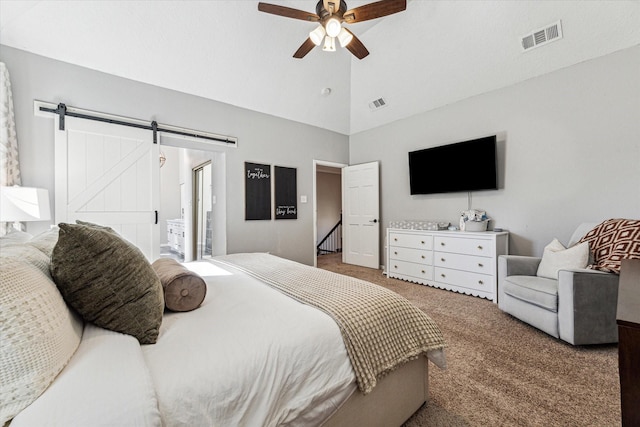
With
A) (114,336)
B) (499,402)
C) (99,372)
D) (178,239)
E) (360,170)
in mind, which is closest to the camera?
(99,372)

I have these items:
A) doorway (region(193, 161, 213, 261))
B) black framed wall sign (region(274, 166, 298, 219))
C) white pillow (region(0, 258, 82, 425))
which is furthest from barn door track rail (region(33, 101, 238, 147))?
white pillow (region(0, 258, 82, 425))

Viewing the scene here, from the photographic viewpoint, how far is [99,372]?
0.69m

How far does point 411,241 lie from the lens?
411 cm

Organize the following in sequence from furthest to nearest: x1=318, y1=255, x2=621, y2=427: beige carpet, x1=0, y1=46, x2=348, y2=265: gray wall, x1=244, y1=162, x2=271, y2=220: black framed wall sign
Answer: x1=244, y1=162, x2=271, y2=220: black framed wall sign < x1=0, y1=46, x2=348, y2=265: gray wall < x1=318, y1=255, x2=621, y2=427: beige carpet

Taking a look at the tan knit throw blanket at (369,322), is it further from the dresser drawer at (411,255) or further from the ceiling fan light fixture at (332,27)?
the dresser drawer at (411,255)

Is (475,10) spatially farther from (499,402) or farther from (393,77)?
(499,402)

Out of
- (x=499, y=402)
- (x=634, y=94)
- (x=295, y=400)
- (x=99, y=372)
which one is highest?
(x=634, y=94)

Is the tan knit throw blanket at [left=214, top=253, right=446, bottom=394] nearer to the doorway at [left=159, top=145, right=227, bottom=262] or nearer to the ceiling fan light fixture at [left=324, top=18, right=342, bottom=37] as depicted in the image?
the ceiling fan light fixture at [left=324, top=18, right=342, bottom=37]

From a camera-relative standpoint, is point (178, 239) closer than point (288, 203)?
No

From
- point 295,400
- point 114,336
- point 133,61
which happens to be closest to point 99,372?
point 114,336

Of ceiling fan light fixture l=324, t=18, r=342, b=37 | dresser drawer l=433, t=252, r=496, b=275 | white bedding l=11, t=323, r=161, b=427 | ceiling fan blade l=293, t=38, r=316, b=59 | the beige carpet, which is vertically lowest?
the beige carpet

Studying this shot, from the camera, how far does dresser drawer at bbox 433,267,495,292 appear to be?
10.8ft

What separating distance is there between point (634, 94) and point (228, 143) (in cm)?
483

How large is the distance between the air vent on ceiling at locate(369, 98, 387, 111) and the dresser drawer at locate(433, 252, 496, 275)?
269 cm
